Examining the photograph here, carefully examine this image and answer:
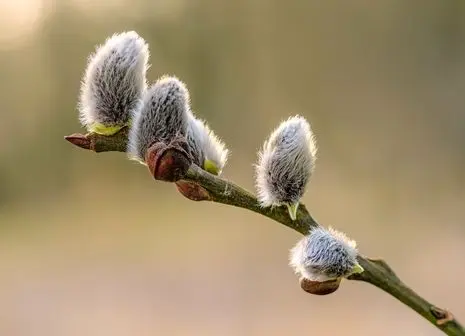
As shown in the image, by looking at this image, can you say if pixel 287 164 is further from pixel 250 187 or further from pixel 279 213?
pixel 250 187

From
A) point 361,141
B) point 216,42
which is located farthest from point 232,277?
point 216,42

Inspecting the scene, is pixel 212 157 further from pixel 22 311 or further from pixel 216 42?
pixel 22 311

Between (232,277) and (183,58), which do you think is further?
(232,277)

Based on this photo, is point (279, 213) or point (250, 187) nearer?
point (279, 213)

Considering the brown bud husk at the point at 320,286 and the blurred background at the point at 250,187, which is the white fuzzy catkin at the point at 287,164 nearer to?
the brown bud husk at the point at 320,286

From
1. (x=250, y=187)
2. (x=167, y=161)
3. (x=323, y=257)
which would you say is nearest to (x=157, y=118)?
(x=167, y=161)

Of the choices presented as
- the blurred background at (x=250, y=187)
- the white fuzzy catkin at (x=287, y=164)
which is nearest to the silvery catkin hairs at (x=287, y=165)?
the white fuzzy catkin at (x=287, y=164)
